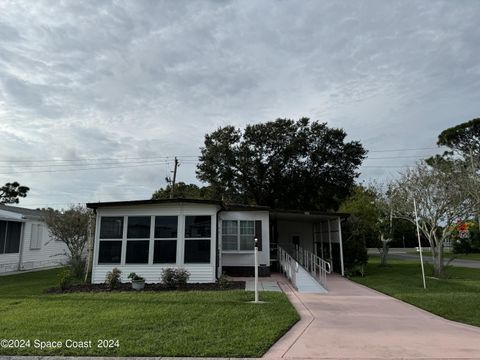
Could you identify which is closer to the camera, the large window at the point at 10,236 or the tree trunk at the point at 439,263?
the tree trunk at the point at 439,263

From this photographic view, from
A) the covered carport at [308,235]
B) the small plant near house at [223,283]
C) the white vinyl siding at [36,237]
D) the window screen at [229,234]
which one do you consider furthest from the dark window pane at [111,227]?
the white vinyl siding at [36,237]

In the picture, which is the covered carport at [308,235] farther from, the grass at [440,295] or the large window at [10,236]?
the large window at [10,236]

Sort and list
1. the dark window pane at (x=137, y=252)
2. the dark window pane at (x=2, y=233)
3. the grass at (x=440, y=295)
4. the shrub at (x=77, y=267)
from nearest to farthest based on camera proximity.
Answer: the grass at (x=440, y=295) → the dark window pane at (x=137, y=252) → the shrub at (x=77, y=267) → the dark window pane at (x=2, y=233)

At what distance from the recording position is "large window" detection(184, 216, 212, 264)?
44.3 feet

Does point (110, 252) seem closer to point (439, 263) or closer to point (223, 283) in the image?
point (223, 283)

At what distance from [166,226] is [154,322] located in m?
6.82

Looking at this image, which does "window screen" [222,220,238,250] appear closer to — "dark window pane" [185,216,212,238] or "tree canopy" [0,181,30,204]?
"dark window pane" [185,216,212,238]

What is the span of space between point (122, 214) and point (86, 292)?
3255 millimetres

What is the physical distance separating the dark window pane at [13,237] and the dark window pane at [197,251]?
11.4 m

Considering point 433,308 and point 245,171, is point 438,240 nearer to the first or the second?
point 433,308

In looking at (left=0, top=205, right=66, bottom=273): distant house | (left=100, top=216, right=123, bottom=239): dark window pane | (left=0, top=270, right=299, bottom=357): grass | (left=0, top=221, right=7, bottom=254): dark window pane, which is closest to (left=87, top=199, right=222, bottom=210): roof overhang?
(left=100, top=216, right=123, bottom=239): dark window pane

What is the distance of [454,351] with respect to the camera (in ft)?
18.1

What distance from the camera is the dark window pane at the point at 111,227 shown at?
1378cm

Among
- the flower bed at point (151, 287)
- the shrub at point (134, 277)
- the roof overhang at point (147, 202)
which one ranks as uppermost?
the roof overhang at point (147, 202)
